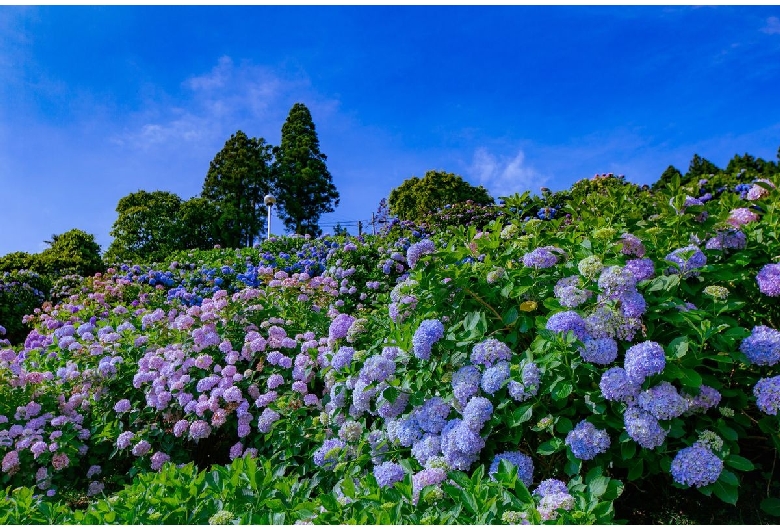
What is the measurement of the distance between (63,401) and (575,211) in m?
4.14

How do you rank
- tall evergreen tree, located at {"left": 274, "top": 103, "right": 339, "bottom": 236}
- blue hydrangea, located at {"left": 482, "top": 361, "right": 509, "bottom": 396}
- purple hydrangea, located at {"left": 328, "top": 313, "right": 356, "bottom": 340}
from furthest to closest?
tall evergreen tree, located at {"left": 274, "top": 103, "right": 339, "bottom": 236}, purple hydrangea, located at {"left": 328, "top": 313, "right": 356, "bottom": 340}, blue hydrangea, located at {"left": 482, "top": 361, "right": 509, "bottom": 396}

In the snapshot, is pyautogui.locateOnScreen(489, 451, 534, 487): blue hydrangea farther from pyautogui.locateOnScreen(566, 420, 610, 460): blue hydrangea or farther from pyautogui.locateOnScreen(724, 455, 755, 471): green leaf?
pyautogui.locateOnScreen(724, 455, 755, 471): green leaf

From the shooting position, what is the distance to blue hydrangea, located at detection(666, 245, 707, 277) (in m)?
2.72

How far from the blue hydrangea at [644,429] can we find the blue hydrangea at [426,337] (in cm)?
87

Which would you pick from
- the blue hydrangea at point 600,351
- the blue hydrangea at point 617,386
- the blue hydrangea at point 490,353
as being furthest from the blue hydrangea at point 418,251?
the blue hydrangea at point 617,386

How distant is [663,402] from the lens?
2301mm

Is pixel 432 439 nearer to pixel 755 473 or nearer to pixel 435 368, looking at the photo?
pixel 435 368

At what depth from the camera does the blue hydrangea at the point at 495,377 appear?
2.52 metres

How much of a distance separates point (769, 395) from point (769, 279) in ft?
1.88

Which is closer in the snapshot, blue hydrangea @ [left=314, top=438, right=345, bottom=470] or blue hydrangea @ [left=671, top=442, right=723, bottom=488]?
blue hydrangea @ [left=671, top=442, right=723, bottom=488]

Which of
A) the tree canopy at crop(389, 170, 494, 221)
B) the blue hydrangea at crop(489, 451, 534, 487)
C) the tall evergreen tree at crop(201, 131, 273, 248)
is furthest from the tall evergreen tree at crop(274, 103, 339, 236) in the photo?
the blue hydrangea at crop(489, 451, 534, 487)

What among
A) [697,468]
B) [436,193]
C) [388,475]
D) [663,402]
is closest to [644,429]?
[663,402]

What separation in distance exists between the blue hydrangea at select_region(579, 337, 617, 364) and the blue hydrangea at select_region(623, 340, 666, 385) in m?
0.07

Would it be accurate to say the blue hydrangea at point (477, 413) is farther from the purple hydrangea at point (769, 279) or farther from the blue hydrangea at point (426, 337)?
the purple hydrangea at point (769, 279)
